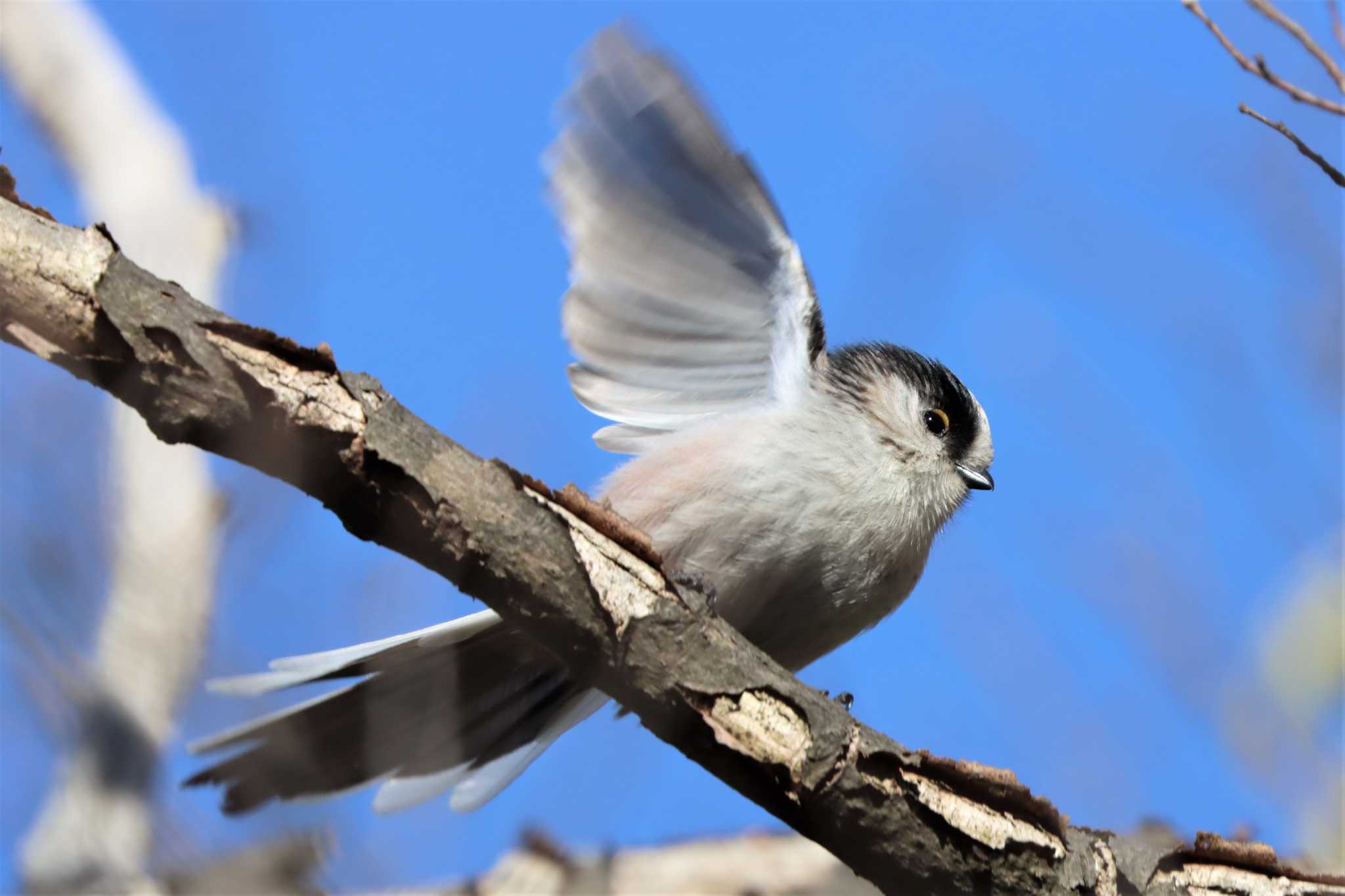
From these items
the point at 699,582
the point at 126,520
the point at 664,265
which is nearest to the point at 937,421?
the point at 664,265

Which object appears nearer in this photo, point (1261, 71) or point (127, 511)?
point (1261, 71)

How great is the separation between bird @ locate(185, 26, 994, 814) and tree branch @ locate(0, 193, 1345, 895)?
2.67 ft

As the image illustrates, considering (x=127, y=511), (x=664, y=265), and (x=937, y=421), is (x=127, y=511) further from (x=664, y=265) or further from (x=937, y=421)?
(x=937, y=421)

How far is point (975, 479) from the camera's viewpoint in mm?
4223

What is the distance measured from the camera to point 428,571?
2607 mm

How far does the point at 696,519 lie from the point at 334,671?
3.48 ft

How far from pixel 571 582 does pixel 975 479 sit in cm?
205

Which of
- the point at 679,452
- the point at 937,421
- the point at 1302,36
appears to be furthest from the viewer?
the point at 937,421

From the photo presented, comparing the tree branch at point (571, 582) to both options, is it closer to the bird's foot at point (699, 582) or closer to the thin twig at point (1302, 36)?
the bird's foot at point (699, 582)

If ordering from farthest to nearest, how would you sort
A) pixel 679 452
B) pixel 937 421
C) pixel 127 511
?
pixel 937 421, pixel 127 511, pixel 679 452

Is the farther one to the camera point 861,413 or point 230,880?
point 861,413

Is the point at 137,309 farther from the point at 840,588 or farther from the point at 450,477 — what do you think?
the point at 840,588

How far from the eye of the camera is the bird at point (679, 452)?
11.4ft

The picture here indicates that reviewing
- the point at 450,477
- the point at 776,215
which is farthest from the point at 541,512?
the point at 776,215
